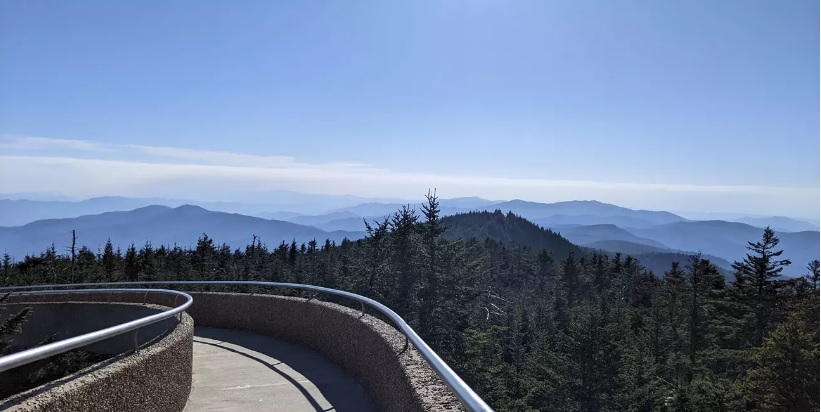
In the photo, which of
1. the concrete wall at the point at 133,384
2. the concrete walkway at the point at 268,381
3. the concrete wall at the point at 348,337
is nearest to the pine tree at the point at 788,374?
the concrete wall at the point at 348,337

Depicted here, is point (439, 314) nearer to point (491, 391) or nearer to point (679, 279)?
point (491, 391)

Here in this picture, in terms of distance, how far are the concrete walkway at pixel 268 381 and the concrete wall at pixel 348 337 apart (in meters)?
0.21

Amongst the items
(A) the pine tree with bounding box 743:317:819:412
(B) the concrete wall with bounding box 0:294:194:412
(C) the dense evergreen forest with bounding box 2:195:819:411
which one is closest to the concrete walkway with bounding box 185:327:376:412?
(B) the concrete wall with bounding box 0:294:194:412

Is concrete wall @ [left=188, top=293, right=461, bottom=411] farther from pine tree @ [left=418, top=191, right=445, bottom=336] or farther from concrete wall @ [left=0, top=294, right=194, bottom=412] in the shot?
pine tree @ [left=418, top=191, right=445, bottom=336]

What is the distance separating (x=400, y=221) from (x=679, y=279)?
3967 centimetres

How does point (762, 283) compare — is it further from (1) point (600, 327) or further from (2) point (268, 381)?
(2) point (268, 381)

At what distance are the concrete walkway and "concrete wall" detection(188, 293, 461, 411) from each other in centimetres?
21

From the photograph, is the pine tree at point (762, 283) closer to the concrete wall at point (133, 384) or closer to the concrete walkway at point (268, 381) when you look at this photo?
the concrete walkway at point (268, 381)

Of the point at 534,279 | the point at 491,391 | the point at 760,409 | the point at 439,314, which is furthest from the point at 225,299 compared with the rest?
the point at 534,279

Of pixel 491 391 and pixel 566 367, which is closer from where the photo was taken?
pixel 491 391

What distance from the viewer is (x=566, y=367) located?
52844mm

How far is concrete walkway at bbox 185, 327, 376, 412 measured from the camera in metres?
7.05

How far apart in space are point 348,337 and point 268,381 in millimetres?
1301

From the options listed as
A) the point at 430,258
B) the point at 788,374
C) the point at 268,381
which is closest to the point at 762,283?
the point at 788,374
